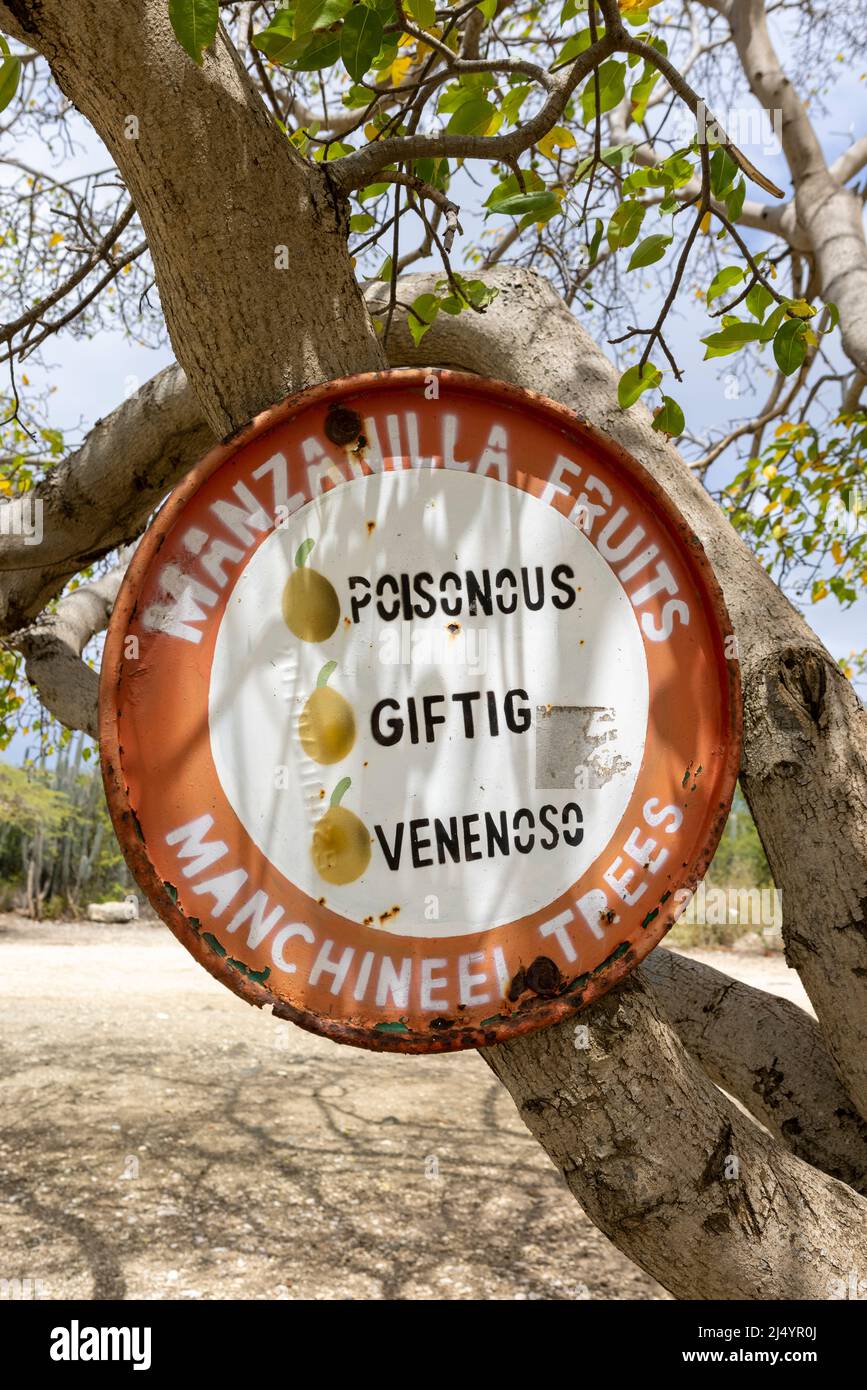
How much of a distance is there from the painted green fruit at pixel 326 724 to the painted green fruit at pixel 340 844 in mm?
35

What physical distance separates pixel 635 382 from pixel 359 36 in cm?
62

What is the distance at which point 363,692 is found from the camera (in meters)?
1.08

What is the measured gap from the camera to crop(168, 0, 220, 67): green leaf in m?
1.05

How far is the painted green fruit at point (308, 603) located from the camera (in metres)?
1.07

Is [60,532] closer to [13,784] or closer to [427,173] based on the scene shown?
[427,173]

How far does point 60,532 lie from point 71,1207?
281 cm

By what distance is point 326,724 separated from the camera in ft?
3.49

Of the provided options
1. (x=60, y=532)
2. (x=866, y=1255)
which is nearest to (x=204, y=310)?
(x=866, y=1255)

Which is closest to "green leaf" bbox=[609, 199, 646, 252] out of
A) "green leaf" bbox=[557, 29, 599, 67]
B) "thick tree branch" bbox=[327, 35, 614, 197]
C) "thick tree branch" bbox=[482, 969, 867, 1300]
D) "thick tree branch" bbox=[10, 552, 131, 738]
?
"thick tree branch" bbox=[327, 35, 614, 197]

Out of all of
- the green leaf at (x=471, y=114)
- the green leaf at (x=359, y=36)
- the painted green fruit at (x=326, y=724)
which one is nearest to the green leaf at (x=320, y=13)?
the green leaf at (x=359, y=36)

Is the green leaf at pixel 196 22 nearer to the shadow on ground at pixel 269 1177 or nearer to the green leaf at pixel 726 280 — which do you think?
the green leaf at pixel 726 280

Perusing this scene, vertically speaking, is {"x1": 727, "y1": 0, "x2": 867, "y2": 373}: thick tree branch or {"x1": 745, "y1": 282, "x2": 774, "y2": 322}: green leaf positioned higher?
{"x1": 727, "y1": 0, "x2": 867, "y2": 373}: thick tree branch

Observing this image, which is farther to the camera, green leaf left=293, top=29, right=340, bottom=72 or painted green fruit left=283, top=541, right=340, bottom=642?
green leaf left=293, top=29, right=340, bottom=72

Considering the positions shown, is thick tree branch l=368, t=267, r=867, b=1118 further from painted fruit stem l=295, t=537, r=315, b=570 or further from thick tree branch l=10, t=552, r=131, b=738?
thick tree branch l=10, t=552, r=131, b=738
